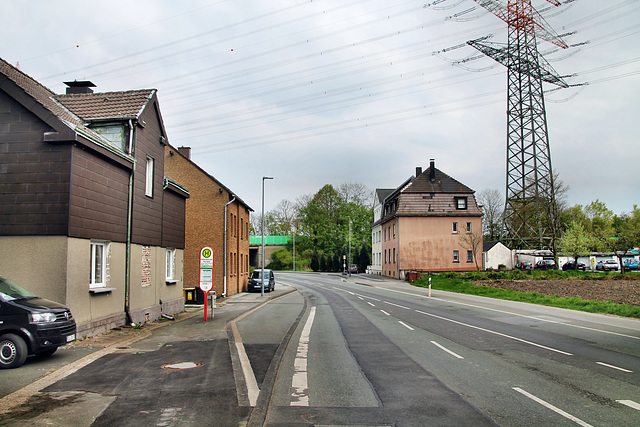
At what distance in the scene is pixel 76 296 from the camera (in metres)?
12.3

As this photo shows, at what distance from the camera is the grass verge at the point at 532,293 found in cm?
2058

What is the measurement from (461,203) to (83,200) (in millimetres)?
49141

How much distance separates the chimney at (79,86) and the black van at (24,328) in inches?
475

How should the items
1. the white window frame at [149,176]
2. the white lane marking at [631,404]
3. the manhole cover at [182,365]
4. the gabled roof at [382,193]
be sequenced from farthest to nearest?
the gabled roof at [382,193], the white window frame at [149,176], the manhole cover at [182,365], the white lane marking at [631,404]

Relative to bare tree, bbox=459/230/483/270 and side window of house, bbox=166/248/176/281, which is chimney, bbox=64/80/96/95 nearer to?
side window of house, bbox=166/248/176/281

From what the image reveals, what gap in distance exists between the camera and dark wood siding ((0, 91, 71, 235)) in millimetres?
11961

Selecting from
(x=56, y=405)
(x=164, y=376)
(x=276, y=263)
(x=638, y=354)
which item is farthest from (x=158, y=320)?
(x=276, y=263)

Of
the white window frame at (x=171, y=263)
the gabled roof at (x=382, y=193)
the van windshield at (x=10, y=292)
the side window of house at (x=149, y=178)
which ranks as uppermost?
the gabled roof at (x=382, y=193)

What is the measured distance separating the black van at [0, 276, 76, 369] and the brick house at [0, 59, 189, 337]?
8.27 feet

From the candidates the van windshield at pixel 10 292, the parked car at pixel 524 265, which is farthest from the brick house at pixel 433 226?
the van windshield at pixel 10 292

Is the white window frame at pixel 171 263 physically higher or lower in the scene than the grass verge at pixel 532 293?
higher

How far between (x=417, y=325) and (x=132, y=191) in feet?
33.0

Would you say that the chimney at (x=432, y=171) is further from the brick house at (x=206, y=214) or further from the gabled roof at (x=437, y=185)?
the brick house at (x=206, y=214)

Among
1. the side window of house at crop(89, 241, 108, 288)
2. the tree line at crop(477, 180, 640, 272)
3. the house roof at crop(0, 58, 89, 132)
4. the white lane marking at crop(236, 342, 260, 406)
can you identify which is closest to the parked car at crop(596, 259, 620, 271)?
the tree line at crop(477, 180, 640, 272)
